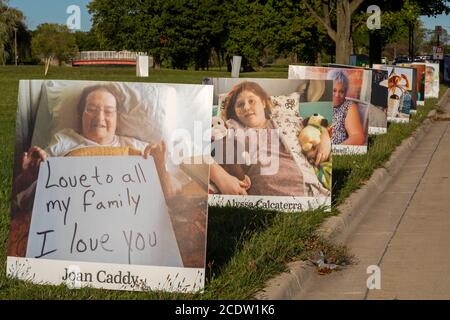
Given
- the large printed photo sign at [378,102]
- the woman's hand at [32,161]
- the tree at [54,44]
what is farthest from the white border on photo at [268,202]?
the tree at [54,44]

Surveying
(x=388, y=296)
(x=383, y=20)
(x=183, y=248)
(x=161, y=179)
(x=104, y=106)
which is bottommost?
(x=388, y=296)

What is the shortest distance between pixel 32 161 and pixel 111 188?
530 millimetres

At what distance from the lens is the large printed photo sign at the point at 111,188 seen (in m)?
4.88

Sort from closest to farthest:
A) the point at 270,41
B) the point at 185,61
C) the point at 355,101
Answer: the point at 355,101 < the point at 270,41 < the point at 185,61

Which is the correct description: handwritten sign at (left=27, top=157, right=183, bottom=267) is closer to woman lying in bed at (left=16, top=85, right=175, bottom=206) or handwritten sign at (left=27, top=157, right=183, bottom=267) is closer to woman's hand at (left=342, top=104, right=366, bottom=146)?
woman lying in bed at (left=16, top=85, right=175, bottom=206)

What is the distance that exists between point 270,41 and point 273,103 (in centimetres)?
5504

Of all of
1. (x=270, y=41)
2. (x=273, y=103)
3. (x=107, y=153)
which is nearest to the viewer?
(x=107, y=153)

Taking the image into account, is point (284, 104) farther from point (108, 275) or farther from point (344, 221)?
point (108, 275)

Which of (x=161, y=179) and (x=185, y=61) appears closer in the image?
(x=161, y=179)

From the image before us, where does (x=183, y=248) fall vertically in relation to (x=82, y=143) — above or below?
below

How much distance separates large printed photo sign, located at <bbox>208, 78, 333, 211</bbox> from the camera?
24.3ft

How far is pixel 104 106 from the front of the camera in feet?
16.4

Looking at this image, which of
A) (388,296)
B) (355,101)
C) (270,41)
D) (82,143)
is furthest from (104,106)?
(270,41)
